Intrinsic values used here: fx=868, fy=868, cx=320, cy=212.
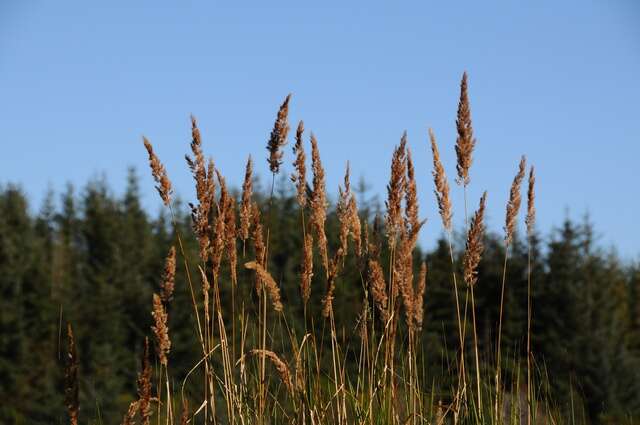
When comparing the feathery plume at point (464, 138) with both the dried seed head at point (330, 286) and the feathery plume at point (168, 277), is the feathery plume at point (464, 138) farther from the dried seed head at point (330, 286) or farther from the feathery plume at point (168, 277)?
the feathery plume at point (168, 277)

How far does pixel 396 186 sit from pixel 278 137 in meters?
0.67

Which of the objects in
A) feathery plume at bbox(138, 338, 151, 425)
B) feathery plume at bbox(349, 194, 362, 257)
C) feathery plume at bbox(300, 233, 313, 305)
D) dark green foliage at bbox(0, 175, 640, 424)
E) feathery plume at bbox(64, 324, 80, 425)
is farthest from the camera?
dark green foliage at bbox(0, 175, 640, 424)

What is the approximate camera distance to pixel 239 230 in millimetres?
4648

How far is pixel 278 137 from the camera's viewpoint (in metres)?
4.57

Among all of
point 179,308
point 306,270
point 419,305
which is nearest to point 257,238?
point 306,270

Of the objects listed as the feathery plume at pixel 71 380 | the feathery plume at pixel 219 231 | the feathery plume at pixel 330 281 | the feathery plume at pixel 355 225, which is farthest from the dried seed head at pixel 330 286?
the feathery plume at pixel 71 380

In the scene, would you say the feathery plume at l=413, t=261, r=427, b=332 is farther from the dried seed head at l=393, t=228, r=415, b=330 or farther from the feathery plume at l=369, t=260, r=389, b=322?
the feathery plume at l=369, t=260, r=389, b=322

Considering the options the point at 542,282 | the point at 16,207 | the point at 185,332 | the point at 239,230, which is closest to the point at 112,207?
the point at 16,207

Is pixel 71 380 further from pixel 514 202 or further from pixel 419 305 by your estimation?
pixel 514 202

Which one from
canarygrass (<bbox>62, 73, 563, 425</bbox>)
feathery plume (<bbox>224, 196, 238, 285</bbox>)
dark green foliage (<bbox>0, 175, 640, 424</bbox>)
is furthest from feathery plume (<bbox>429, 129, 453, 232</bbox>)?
dark green foliage (<bbox>0, 175, 640, 424</bbox>)

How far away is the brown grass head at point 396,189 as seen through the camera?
448 cm

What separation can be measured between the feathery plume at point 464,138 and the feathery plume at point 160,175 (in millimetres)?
1555

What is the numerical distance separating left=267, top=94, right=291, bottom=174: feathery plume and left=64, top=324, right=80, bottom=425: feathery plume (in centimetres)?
134

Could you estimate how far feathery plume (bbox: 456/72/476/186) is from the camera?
15.2 ft
